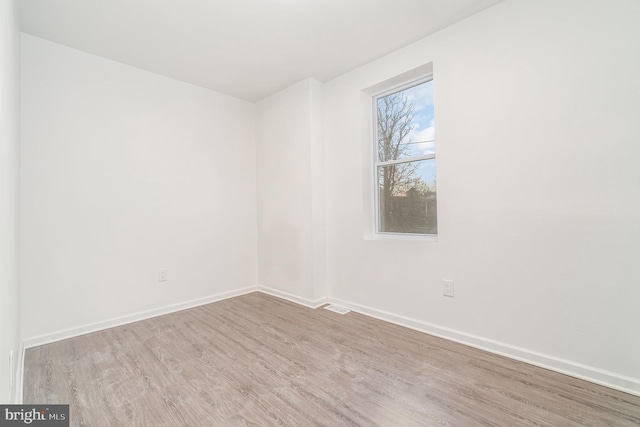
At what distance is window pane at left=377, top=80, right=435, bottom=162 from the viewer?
2.63 meters

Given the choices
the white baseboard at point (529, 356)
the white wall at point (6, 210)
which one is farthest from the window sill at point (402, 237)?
the white wall at point (6, 210)

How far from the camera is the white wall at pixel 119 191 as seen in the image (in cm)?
237

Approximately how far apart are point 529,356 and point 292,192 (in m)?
2.59

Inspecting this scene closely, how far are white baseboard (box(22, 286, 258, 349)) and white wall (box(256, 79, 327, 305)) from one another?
2.20 feet

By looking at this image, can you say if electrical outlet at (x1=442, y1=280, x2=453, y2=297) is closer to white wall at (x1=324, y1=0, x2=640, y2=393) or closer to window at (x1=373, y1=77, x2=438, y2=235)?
white wall at (x1=324, y1=0, x2=640, y2=393)

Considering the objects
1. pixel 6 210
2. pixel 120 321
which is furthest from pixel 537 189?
pixel 120 321

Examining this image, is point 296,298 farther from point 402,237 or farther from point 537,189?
point 537,189

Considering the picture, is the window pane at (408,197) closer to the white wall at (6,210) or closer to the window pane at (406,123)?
the window pane at (406,123)

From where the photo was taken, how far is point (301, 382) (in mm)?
1782

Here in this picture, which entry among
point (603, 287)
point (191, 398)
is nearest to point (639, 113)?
point (603, 287)

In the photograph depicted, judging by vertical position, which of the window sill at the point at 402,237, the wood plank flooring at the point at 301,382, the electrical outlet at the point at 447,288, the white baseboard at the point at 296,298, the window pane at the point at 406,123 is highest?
the window pane at the point at 406,123

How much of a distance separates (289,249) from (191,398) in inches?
76.9

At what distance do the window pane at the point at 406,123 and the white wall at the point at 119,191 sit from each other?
189cm

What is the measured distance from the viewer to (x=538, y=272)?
193 cm
